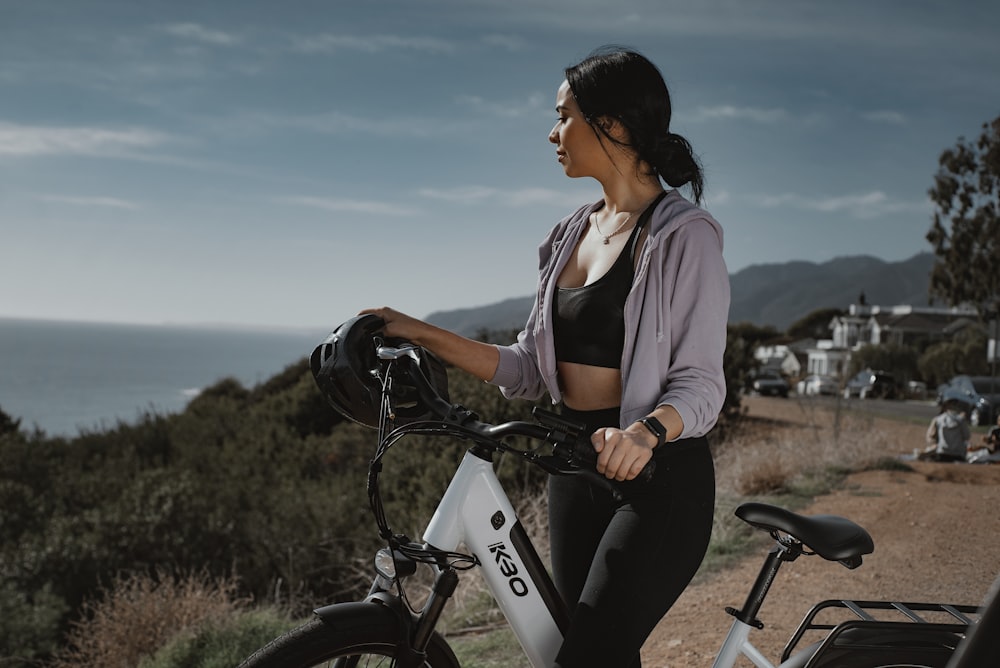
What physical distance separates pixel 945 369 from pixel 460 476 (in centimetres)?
4892

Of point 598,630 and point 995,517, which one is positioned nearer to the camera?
point 598,630

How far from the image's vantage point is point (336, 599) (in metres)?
10.3

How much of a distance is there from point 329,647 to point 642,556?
0.66 meters

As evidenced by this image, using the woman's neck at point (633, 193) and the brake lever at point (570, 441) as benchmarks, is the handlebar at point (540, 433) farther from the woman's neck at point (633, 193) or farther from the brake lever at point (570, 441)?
the woman's neck at point (633, 193)

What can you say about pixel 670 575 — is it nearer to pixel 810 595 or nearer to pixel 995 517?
pixel 810 595

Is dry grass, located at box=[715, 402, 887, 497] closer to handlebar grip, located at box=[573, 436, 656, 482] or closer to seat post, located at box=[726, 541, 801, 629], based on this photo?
seat post, located at box=[726, 541, 801, 629]

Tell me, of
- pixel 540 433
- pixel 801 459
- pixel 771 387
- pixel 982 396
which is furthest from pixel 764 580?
pixel 771 387

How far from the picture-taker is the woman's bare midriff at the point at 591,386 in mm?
2258

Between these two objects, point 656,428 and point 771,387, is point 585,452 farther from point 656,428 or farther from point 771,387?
point 771,387

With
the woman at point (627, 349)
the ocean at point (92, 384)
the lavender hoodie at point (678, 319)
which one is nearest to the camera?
the woman at point (627, 349)

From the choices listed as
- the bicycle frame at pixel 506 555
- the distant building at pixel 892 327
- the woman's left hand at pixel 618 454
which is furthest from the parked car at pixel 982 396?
the distant building at pixel 892 327

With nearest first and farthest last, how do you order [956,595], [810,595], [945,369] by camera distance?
[956,595]
[810,595]
[945,369]

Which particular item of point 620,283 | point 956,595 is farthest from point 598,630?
point 956,595

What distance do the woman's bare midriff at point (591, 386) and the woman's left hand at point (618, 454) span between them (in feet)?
1.45
